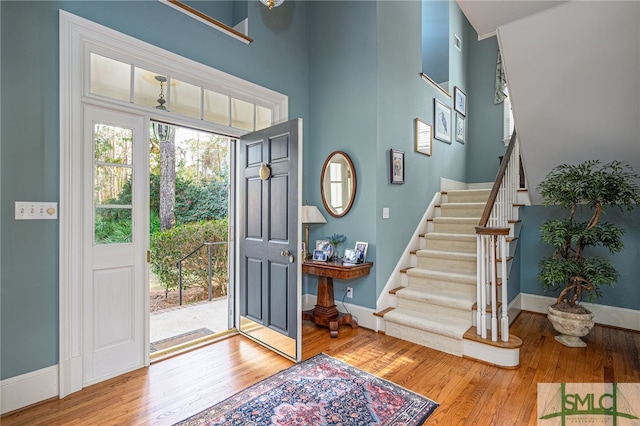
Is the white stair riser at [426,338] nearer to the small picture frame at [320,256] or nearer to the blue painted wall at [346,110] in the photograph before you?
the blue painted wall at [346,110]

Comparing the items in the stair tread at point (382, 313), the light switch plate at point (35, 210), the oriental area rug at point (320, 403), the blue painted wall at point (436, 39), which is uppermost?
the blue painted wall at point (436, 39)

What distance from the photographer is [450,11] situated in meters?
5.27

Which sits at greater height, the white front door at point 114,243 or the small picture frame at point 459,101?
the small picture frame at point 459,101

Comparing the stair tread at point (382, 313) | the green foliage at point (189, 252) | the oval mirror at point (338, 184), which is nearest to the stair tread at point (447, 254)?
the stair tread at point (382, 313)

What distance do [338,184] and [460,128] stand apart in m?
3.11

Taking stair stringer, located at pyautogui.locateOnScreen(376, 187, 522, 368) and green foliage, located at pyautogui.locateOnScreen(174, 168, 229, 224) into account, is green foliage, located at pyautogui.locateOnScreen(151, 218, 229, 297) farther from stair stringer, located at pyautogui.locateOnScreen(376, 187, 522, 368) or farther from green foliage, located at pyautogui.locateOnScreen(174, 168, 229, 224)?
stair stringer, located at pyautogui.locateOnScreen(376, 187, 522, 368)

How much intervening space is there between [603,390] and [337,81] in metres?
3.72

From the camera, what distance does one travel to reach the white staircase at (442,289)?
309cm

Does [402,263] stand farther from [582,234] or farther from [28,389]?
[28,389]

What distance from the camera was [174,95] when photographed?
287cm

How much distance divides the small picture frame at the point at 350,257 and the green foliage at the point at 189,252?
2.31 meters

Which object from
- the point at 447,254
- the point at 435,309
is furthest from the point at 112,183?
the point at 447,254

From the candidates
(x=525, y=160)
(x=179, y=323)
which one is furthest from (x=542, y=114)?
(x=179, y=323)

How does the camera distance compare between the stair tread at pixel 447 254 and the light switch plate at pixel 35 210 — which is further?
the stair tread at pixel 447 254
